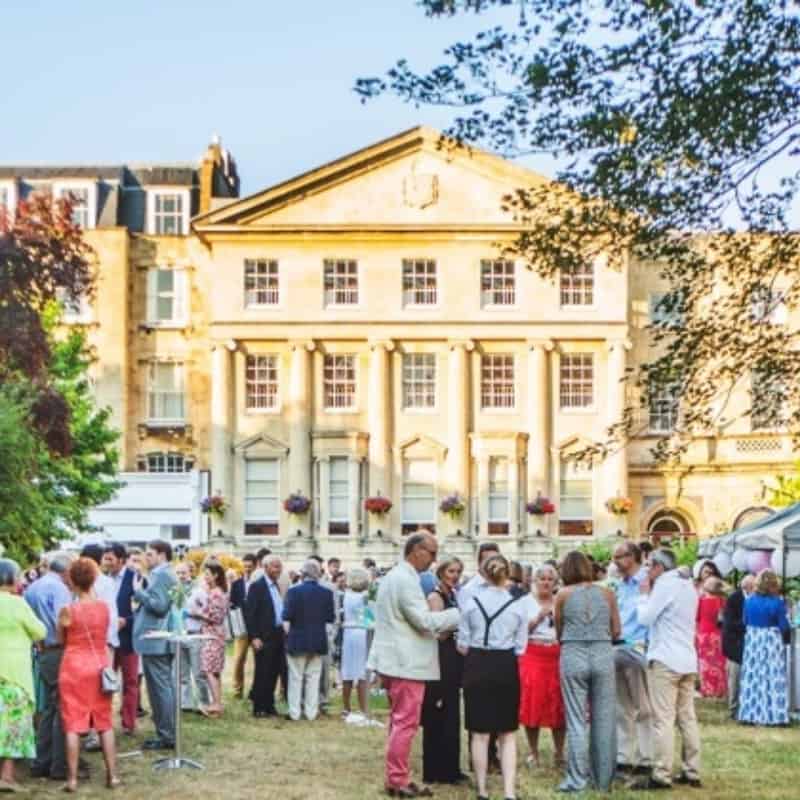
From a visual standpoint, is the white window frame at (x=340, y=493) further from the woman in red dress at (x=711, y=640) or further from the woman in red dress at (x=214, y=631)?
the woman in red dress at (x=214, y=631)

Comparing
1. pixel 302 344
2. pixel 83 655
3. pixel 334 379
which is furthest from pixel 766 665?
pixel 334 379

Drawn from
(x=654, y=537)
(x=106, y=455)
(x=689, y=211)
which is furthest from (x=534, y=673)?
(x=654, y=537)

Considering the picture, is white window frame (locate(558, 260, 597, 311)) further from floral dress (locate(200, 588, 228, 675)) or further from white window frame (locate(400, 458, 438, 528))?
floral dress (locate(200, 588, 228, 675))

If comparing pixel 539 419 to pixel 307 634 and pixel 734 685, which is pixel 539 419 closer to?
pixel 734 685

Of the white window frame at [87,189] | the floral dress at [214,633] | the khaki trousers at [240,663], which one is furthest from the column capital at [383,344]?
the floral dress at [214,633]

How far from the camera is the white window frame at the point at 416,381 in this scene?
53531 mm

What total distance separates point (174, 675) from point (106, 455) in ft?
95.3

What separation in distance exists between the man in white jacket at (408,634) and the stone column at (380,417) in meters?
39.3

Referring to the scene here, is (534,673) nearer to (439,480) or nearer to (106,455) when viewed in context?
(106,455)

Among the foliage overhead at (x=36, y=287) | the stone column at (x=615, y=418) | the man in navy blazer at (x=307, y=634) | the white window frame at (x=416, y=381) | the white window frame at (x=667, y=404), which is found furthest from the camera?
A: the white window frame at (x=416, y=381)

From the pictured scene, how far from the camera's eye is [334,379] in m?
53.8

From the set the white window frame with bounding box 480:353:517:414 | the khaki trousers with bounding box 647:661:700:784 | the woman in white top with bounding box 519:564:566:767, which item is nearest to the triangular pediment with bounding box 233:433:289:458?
the white window frame with bounding box 480:353:517:414

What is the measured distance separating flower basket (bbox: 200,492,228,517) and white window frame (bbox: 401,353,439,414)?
633 centimetres

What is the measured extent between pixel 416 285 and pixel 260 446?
694cm
